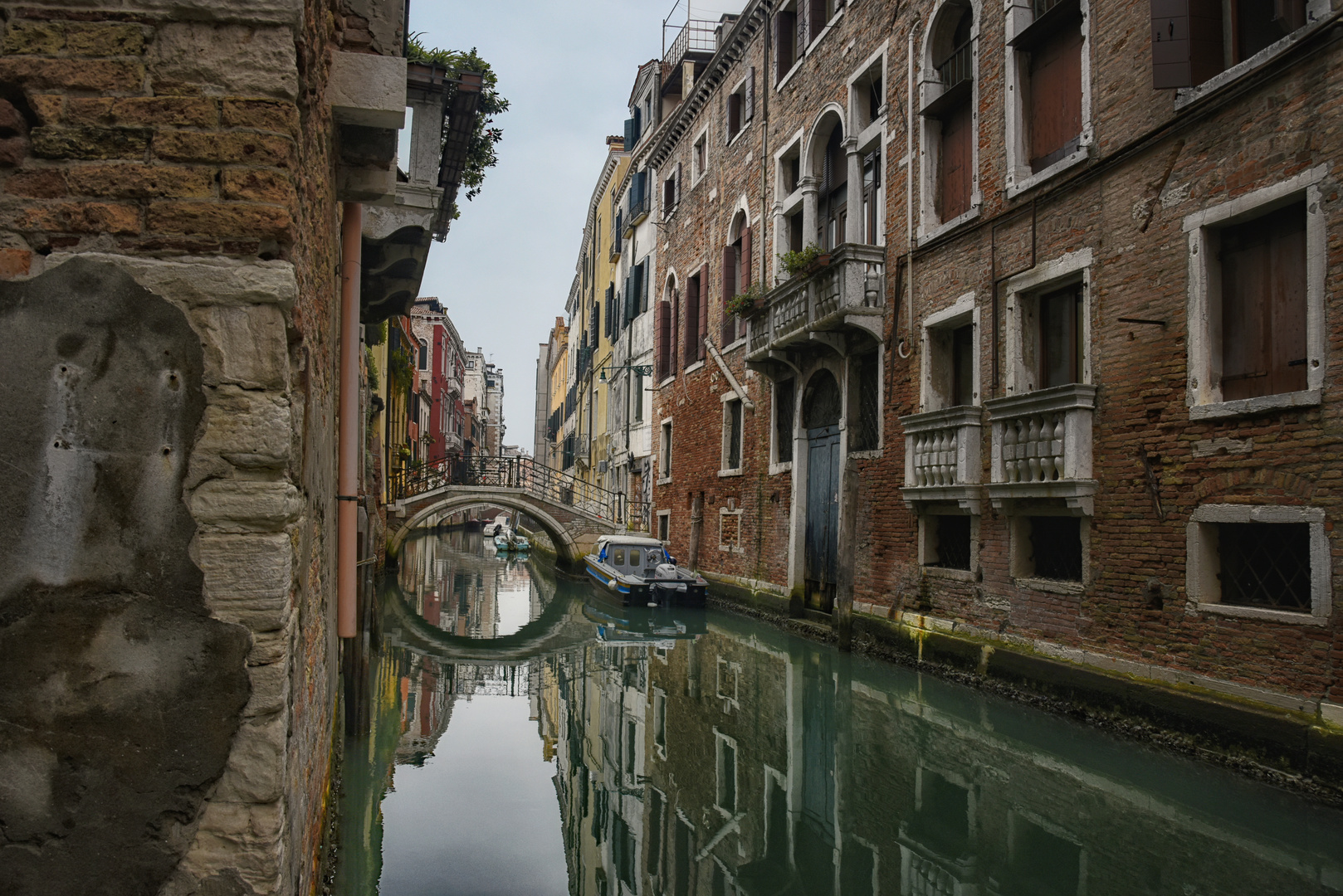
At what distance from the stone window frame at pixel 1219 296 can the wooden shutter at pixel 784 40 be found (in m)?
9.56

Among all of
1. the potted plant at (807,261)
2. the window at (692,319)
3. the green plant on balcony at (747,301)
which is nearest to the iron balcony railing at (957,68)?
the potted plant at (807,261)

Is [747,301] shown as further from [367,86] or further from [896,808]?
[367,86]

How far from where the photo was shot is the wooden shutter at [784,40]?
15.7 m

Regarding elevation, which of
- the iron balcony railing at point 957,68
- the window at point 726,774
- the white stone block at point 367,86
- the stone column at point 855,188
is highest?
the iron balcony railing at point 957,68

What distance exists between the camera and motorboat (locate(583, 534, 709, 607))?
16922 mm

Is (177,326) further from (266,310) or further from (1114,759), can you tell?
(1114,759)

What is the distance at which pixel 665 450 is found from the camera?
21766 mm

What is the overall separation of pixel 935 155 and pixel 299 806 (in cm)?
1011

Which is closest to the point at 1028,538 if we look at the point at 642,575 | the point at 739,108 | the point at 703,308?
the point at 642,575

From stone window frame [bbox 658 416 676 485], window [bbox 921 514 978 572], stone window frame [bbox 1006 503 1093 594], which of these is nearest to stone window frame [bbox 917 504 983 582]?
window [bbox 921 514 978 572]

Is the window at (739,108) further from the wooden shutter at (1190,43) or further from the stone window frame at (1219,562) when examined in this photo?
the stone window frame at (1219,562)

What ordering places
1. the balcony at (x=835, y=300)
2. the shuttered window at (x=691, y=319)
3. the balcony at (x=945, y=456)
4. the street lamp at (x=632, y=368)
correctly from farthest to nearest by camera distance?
the street lamp at (x=632, y=368) → the shuttered window at (x=691, y=319) → the balcony at (x=835, y=300) → the balcony at (x=945, y=456)

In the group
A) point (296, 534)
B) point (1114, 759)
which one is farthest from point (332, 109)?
point (1114, 759)

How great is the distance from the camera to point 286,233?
2.58 meters
